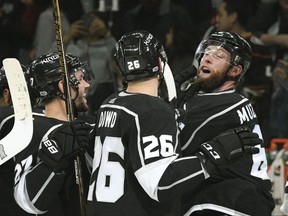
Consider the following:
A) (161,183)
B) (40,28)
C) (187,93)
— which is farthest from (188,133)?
(40,28)

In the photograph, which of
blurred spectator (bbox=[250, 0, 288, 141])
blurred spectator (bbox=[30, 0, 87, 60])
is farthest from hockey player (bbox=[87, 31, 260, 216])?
blurred spectator (bbox=[30, 0, 87, 60])

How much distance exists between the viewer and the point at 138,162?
397 centimetres

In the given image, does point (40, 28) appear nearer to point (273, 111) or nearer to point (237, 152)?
point (273, 111)

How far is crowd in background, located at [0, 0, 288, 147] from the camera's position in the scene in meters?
7.71

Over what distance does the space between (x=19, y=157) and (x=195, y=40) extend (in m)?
3.43

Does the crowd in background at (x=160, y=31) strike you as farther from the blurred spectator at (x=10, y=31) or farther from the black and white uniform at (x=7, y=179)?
the black and white uniform at (x=7, y=179)

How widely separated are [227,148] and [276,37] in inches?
154

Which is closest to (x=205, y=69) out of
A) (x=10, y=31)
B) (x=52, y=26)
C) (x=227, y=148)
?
(x=227, y=148)

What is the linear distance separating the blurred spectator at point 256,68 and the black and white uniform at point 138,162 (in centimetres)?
359

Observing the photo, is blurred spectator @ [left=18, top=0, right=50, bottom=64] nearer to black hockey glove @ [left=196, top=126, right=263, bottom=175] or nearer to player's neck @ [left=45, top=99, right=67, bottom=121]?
player's neck @ [left=45, top=99, right=67, bottom=121]

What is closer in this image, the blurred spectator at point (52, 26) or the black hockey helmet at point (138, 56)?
the black hockey helmet at point (138, 56)

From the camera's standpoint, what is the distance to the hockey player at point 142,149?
3.96 meters

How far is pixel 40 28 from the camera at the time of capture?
8859 millimetres

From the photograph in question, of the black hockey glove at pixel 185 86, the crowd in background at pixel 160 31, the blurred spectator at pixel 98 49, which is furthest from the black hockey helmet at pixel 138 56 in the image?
the blurred spectator at pixel 98 49
